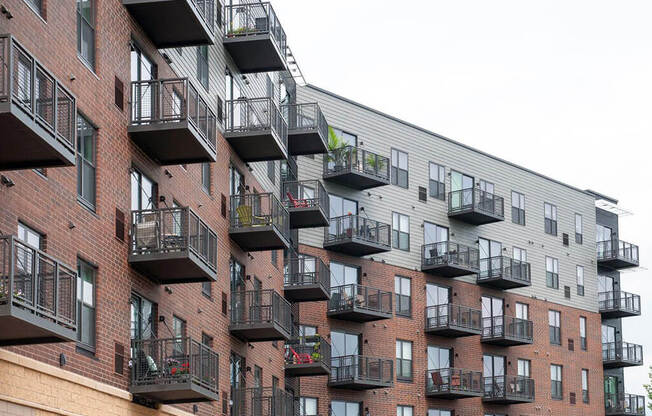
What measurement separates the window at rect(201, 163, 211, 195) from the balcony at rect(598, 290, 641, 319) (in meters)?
38.4

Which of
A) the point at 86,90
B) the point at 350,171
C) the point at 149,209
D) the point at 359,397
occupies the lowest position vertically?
the point at 359,397

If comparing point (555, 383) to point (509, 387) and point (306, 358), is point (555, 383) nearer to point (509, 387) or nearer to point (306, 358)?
point (509, 387)

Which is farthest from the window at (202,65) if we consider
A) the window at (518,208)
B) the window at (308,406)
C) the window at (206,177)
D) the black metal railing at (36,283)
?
the window at (518,208)

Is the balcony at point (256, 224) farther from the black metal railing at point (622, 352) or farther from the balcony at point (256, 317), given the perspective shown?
the black metal railing at point (622, 352)

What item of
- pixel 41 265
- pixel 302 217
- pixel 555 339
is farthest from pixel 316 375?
pixel 41 265

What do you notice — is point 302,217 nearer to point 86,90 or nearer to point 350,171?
point 350,171

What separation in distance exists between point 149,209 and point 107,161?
1.95 metres

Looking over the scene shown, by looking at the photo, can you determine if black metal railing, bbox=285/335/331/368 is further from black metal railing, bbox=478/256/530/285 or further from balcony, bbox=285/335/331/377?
black metal railing, bbox=478/256/530/285

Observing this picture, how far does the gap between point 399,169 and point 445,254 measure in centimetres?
454

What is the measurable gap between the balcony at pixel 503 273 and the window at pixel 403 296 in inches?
197

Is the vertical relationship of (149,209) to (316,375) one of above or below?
above

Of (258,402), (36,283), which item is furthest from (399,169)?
(36,283)

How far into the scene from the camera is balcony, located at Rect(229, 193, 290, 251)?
3803 cm

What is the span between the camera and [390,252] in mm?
56562
